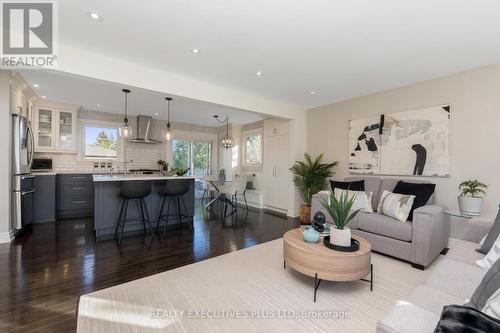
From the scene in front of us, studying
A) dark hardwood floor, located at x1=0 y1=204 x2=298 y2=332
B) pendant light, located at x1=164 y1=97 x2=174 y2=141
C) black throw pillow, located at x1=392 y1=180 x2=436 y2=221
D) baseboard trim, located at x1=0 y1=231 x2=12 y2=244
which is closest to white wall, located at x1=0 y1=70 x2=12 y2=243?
baseboard trim, located at x1=0 y1=231 x2=12 y2=244

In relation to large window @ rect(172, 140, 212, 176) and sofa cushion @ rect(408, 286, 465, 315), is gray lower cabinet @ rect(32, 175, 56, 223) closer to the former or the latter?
A: large window @ rect(172, 140, 212, 176)

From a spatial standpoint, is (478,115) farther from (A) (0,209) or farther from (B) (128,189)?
(A) (0,209)

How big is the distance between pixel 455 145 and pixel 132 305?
4627mm

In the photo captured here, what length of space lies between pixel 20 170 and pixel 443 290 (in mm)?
5461

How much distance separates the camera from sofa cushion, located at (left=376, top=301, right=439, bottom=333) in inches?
39.5

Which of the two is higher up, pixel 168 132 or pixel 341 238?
A: pixel 168 132

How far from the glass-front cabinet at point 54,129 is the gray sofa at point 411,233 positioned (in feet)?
21.1

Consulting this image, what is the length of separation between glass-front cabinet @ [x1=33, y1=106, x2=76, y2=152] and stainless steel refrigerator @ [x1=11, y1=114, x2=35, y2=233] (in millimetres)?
1275

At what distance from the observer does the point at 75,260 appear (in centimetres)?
279

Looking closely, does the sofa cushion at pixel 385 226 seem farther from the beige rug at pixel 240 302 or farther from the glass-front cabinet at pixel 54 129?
the glass-front cabinet at pixel 54 129

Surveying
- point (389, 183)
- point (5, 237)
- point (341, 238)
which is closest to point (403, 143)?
point (389, 183)

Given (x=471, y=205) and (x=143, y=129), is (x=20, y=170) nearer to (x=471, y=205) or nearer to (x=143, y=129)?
(x=143, y=129)

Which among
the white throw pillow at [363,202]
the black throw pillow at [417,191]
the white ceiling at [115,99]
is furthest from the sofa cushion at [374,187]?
the white ceiling at [115,99]

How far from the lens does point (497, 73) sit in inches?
118
